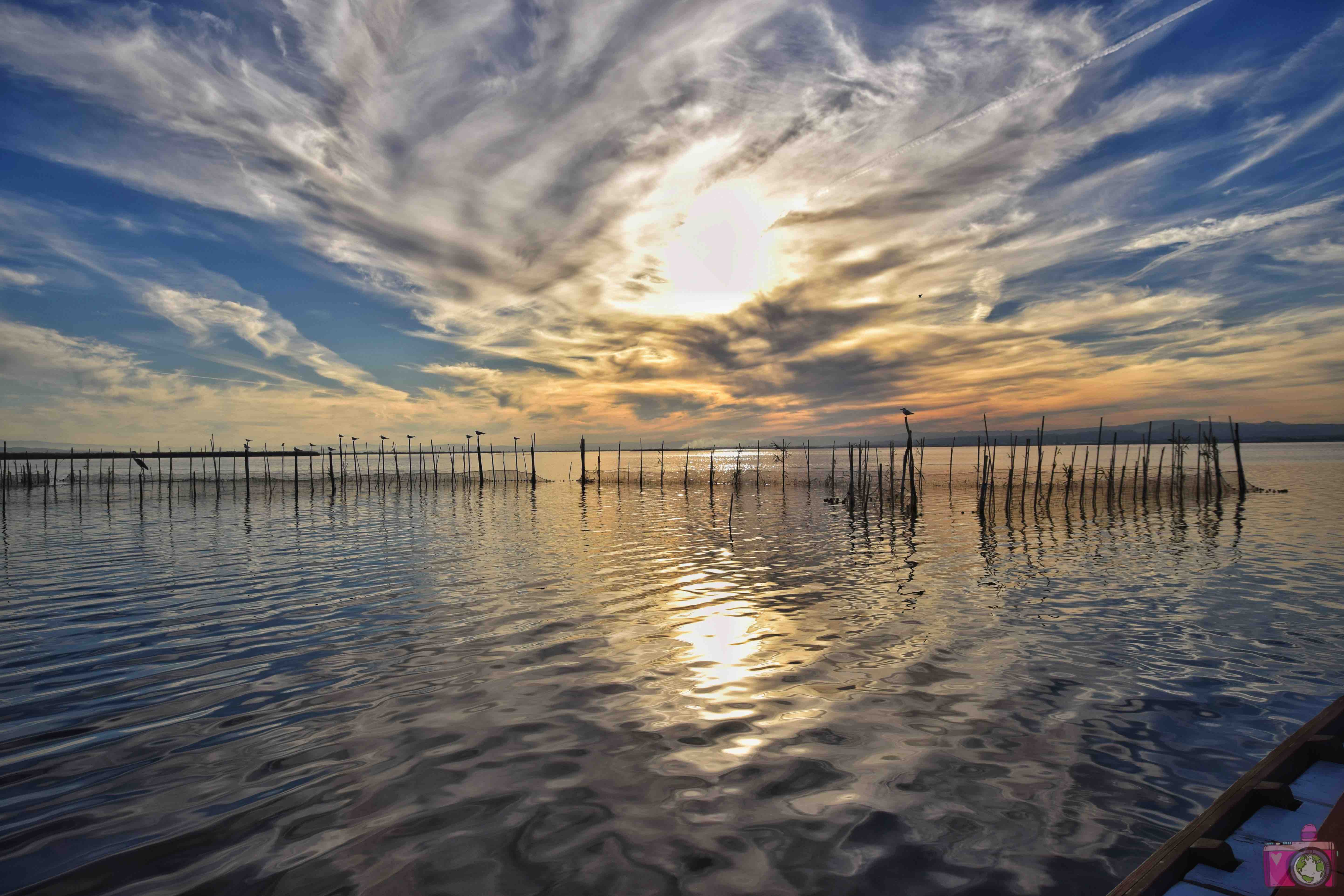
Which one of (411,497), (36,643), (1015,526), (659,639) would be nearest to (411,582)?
(36,643)

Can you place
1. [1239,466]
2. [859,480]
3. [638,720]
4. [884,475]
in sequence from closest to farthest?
[638,720], [1239,466], [859,480], [884,475]

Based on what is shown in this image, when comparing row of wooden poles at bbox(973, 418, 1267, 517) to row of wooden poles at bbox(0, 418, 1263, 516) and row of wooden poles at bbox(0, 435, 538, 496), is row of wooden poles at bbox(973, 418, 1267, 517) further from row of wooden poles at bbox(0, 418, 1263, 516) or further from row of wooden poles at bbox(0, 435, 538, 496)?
row of wooden poles at bbox(0, 435, 538, 496)

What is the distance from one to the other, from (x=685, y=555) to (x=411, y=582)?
7.76 metres

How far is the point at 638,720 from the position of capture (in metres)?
6.80

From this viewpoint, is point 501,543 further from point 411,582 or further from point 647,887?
point 647,887

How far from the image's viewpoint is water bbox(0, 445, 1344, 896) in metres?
4.52

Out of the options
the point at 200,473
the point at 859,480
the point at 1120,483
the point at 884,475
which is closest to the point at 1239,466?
the point at 1120,483

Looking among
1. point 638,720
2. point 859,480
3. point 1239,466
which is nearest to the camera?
point 638,720

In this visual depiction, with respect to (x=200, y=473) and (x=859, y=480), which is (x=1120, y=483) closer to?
(x=859, y=480)

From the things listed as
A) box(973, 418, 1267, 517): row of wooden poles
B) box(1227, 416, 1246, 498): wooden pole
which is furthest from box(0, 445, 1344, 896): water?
box(1227, 416, 1246, 498): wooden pole

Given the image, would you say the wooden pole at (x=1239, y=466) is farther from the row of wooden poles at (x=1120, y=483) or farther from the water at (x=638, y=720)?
the water at (x=638, y=720)

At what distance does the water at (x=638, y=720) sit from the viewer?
452 cm

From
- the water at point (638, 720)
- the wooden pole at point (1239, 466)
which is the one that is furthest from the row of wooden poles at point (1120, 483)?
the water at point (638, 720)

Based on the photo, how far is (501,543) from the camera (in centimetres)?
2108
